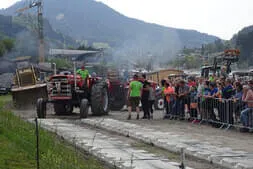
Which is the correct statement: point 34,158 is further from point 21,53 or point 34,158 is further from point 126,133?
point 21,53

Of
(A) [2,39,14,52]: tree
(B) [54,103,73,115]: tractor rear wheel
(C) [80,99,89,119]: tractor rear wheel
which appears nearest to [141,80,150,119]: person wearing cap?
(C) [80,99,89,119]: tractor rear wheel

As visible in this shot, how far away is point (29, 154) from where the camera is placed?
34.3 ft

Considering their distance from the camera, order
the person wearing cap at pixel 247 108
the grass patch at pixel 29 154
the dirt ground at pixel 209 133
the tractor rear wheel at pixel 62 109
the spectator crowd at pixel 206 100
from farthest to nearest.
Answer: the tractor rear wheel at pixel 62 109, the spectator crowd at pixel 206 100, the person wearing cap at pixel 247 108, the dirt ground at pixel 209 133, the grass patch at pixel 29 154

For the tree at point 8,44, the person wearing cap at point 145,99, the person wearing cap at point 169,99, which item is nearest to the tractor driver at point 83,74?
the person wearing cap at point 145,99

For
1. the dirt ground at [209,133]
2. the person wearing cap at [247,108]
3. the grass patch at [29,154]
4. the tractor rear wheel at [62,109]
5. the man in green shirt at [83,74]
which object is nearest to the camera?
the grass patch at [29,154]

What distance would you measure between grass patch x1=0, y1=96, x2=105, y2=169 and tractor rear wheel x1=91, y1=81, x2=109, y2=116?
905cm

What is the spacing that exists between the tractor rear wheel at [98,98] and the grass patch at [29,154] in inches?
356

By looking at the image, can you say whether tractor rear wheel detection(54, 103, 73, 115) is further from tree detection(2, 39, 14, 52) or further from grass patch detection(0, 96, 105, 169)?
tree detection(2, 39, 14, 52)

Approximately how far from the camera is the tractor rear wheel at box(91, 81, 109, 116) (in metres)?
23.3

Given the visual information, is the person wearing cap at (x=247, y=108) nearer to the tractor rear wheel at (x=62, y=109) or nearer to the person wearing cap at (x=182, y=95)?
the person wearing cap at (x=182, y=95)

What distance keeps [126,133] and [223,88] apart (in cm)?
471

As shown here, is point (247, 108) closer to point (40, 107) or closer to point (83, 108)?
point (83, 108)

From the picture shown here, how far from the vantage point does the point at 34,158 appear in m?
10.2

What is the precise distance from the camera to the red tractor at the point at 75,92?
2328 centimetres
